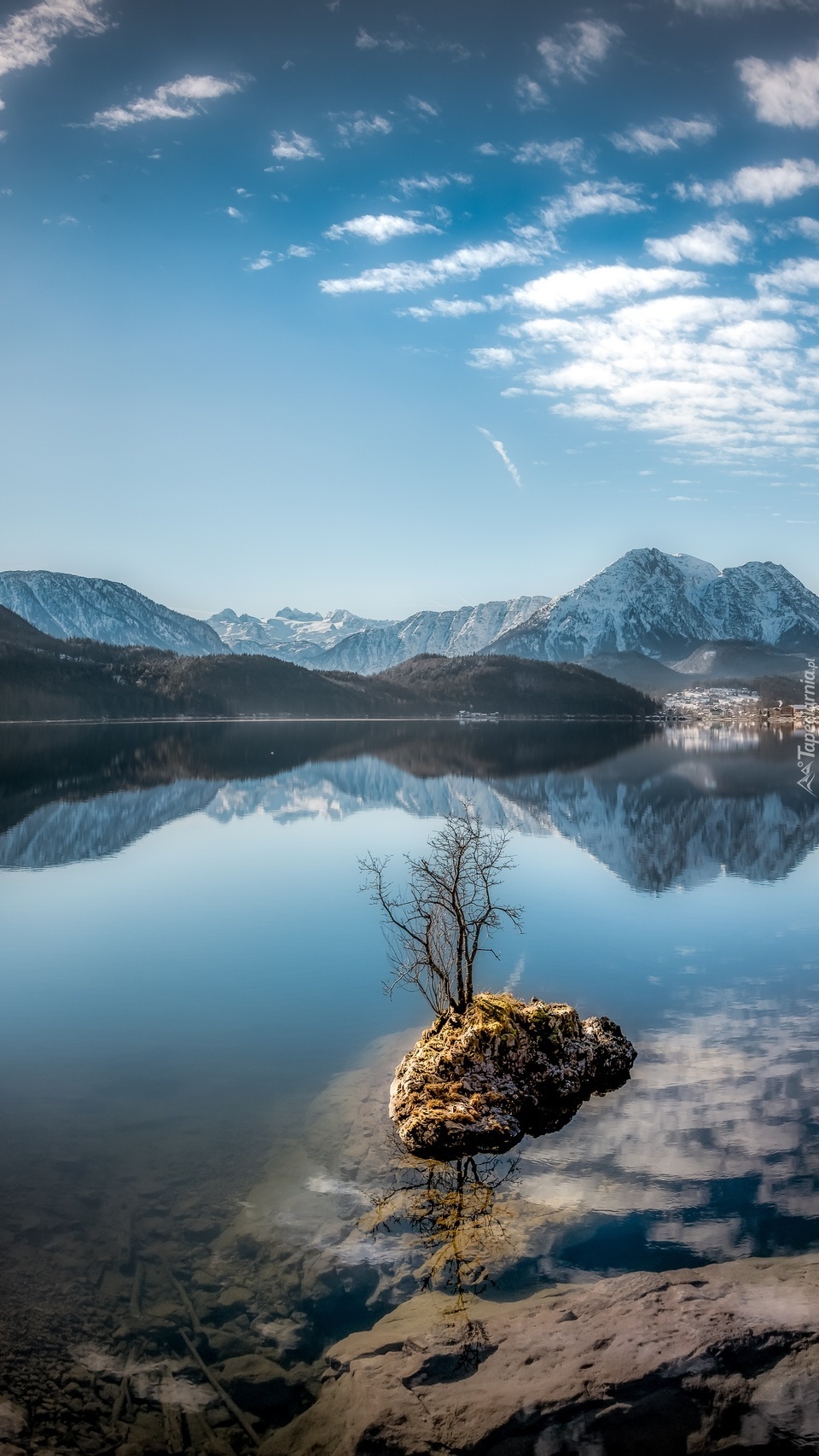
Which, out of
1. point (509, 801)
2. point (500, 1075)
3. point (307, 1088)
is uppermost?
point (509, 801)

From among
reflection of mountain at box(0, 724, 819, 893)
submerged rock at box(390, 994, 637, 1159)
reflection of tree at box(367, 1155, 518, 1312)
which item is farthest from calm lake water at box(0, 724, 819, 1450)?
reflection of mountain at box(0, 724, 819, 893)

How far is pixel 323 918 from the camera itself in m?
47.2

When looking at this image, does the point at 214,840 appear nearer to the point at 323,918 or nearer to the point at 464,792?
the point at 323,918

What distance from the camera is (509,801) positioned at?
97.9m

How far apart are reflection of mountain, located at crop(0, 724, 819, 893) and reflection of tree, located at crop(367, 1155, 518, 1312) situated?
36.9 meters

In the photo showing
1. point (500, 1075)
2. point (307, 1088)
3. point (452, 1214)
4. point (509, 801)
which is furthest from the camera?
point (509, 801)

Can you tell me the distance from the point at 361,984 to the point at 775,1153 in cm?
1835

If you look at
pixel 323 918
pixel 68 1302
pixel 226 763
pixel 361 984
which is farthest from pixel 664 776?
pixel 68 1302

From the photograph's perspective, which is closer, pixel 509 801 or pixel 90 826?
pixel 90 826

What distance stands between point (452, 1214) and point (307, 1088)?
751 cm

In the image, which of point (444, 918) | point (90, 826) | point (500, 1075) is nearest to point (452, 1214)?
point (500, 1075)

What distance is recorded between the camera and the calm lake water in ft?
53.6

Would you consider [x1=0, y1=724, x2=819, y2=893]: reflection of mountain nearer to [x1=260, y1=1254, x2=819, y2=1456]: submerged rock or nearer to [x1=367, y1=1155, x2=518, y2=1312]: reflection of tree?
[x1=367, y1=1155, x2=518, y2=1312]: reflection of tree

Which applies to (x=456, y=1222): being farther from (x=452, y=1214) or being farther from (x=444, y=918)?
(x=444, y=918)
